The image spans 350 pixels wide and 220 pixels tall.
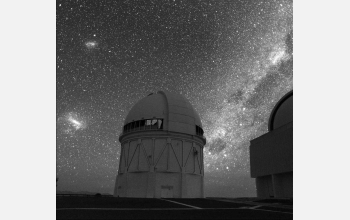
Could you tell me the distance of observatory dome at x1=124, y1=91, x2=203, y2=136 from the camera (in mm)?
26094

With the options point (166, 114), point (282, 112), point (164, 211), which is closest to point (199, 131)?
point (166, 114)

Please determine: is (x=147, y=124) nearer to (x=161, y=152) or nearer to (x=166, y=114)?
(x=166, y=114)

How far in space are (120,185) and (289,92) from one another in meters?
19.8

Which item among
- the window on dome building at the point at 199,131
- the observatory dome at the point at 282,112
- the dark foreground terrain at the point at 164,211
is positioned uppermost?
the observatory dome at the point at 282,112

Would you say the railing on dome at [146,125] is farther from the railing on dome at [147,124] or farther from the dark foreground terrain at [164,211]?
the dark foreground terrain at [164,211]

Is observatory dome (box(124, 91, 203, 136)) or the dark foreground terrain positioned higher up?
observatory dome (box(124, 91, 203, 136))

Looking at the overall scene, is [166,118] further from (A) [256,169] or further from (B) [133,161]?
(A) [256,169]

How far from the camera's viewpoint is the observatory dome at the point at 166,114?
2609 cm

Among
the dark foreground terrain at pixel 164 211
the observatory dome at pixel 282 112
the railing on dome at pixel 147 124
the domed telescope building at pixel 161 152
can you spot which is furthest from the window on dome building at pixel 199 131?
the dark foreground terrain at pixel 164 211

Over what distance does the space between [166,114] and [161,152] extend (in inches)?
161

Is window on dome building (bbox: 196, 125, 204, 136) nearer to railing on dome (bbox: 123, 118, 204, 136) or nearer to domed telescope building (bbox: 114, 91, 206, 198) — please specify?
domed telescope building (bbox: 114, 91, 206, 198)

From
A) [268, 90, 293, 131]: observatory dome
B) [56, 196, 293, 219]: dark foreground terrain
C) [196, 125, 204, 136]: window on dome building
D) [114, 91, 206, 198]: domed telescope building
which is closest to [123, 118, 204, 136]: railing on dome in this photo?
[114, 91, 206, 198]: domed telescope building

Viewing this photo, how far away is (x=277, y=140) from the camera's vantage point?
74.2 ft

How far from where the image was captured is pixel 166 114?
26.4 metres
